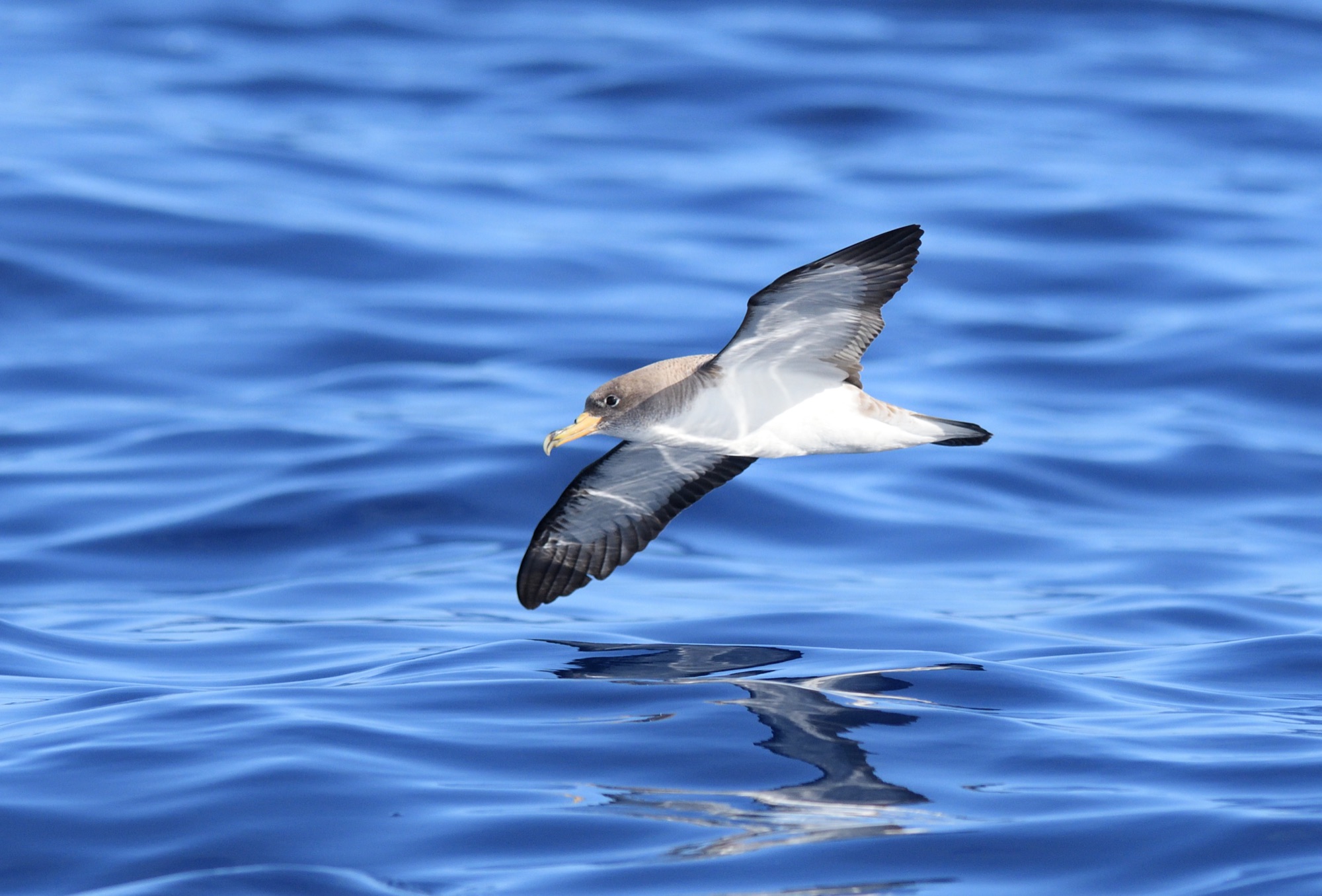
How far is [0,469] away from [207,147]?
31.6ft

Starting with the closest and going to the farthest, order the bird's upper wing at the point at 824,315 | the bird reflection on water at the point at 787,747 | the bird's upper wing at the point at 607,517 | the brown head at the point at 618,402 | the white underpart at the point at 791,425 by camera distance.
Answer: the bird reflection on water at the point at 787,747 < the bird's upper wing at the point at 824,315 < the white underpart at the point at 791,425 < the brown head at the point at 618,402 < the bird's upper wing at the point at 607,517

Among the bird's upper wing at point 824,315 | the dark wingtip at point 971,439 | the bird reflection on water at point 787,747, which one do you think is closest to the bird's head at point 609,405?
the bird's upper wing at point 824,315

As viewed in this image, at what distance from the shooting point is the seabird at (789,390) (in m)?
6.62

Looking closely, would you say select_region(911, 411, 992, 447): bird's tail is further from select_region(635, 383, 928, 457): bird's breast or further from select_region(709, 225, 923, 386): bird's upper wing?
select_region(709, 225, 923, 386): bird's upper wing

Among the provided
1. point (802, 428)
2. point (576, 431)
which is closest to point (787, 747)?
point (802, 428)

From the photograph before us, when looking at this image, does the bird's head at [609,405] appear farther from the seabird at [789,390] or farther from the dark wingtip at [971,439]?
the dark wingtip at [971,439]

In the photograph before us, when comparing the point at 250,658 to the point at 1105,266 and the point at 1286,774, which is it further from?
the point at 1105,266

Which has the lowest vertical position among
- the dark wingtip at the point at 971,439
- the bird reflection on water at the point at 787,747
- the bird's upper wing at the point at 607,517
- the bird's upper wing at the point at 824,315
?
the bird reflection on water at the point at 787,747

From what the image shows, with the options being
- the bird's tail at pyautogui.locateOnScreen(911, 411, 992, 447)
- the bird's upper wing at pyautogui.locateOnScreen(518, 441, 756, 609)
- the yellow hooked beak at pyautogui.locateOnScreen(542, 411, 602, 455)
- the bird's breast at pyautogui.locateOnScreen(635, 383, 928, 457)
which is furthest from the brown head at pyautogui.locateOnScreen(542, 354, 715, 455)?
the bird's tail at pyautogui.locateOnScreen(911, 411, 992, 447)

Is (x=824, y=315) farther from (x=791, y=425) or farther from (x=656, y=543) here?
(x=656, y=543)

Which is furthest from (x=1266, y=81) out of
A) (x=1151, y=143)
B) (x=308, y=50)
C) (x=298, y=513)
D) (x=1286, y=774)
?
(x=1286, y=774)

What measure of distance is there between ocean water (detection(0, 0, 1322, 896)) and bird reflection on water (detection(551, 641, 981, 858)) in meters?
0.03

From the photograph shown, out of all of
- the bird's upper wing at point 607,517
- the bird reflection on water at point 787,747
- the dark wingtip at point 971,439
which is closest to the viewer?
the bird reflection on water at point 787,747

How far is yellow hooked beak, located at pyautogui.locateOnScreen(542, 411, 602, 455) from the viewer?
7.41m
